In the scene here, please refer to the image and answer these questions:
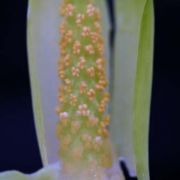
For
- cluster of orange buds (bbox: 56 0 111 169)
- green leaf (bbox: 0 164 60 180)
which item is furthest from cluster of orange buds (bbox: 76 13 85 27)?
green leaf (bbox: 0 164 60 180)

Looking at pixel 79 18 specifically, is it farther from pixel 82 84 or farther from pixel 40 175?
pixel 40 175

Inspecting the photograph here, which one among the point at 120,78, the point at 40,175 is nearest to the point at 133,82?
the point at 120,78

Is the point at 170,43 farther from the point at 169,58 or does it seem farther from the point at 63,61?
the point at 63,61

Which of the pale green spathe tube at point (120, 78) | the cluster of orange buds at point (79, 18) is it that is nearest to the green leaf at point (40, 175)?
the pale green spathe tube at point (120, 78)

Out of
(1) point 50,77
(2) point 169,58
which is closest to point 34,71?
(1) point 50,77

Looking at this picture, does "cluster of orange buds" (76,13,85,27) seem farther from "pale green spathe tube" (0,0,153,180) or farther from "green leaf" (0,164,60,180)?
"green leaf" (0,164,60,180)

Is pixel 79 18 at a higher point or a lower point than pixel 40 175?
higher

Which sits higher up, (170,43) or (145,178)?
(170,43)

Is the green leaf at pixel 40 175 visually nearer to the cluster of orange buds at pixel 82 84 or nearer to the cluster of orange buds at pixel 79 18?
the cluster of orange buds at pixel 82 84
